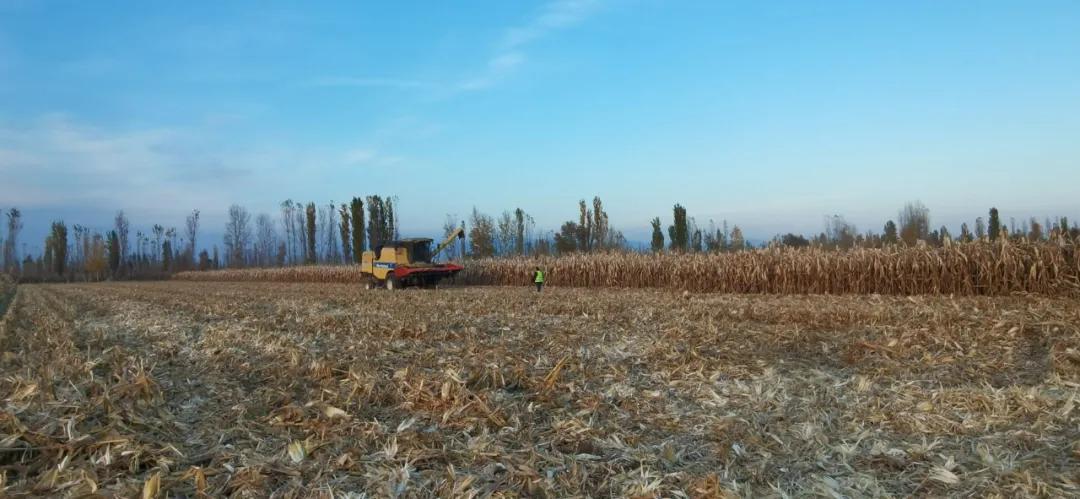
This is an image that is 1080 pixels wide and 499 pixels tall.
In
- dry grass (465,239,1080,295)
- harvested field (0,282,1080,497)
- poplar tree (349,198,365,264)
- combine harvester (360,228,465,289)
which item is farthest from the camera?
poplar tree (349,198,365,264)

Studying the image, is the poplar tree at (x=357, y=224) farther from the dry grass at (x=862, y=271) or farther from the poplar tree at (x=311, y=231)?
the dry grass at (x=862, y=271)

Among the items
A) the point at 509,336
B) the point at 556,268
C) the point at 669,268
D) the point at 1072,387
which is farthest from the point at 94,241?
the point at 1072,387

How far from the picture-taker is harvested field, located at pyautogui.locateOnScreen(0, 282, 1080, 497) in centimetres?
360

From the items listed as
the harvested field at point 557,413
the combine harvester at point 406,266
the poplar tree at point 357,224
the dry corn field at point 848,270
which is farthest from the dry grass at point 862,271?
the poplar tree at point 357,224

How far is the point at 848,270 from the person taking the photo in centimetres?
1714

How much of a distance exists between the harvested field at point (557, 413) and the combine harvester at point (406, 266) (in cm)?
1359

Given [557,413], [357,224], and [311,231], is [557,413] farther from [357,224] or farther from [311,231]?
[311,231]

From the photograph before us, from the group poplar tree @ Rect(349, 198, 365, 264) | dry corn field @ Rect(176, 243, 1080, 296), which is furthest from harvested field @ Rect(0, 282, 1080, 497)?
poplar tree @ Rect(349, 198, 365, 264)

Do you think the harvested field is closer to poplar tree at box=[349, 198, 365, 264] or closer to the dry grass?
the dry grass

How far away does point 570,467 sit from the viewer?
386cm

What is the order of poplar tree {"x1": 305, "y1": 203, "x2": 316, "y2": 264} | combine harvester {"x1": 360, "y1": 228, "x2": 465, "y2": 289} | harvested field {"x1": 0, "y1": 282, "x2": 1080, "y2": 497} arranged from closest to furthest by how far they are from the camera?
harvested field {"x1": 0, "y1": 282, "x2": 1080, "y2": 497} < combine harvester {"x1": 360, "y1": 228, "x2": 465, "y2": 289} < poplar tree {"x1": 305, "y1": 203, "x2": 316, "y2": 264}

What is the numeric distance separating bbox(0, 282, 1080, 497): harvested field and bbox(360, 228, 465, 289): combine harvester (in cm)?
1359

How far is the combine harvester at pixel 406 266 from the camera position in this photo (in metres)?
22.7

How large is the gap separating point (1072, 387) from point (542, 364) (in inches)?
187
